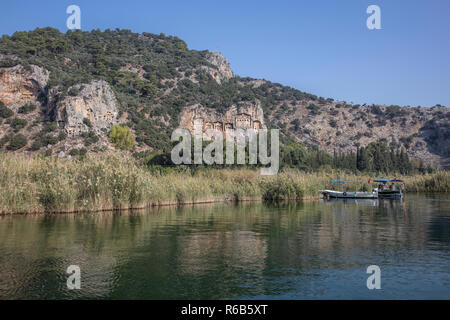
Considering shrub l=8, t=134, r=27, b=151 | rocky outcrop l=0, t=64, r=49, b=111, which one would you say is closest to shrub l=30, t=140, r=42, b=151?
shrub l=8, t=134, r=27, b=151

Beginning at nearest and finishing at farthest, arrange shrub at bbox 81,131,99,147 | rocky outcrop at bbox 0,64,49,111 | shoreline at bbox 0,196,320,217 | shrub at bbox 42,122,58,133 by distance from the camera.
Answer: shoreline at bbox 0,196,320,217
shrub at bbox 81,131,99,147
shrub at bbox 42,122,58,133
rocky outcrop at bbox 0,64,49,111

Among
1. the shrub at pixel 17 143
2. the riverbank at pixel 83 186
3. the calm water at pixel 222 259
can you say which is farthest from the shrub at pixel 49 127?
the calm water at pixel 222 259

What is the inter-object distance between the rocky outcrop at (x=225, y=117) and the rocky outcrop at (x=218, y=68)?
1007 inches

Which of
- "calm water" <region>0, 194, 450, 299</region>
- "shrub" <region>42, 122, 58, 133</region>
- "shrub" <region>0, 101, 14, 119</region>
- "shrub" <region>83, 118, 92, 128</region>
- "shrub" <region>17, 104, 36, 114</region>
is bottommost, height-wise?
"calm water" <region>0, 194, 450, 299</region>

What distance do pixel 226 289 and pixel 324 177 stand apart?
32.8 m

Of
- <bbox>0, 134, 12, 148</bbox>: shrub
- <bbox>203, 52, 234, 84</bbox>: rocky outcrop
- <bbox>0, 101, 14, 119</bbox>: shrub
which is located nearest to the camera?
<bbox>0, 134, 12, 148</bbox>: shrub

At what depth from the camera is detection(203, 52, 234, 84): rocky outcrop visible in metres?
119

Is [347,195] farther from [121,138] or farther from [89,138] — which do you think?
[89,138]

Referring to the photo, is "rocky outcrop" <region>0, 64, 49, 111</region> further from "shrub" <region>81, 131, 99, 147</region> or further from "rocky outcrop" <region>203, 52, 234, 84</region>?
"rocky outcrop" <region>203, 52, 234, 84</region>

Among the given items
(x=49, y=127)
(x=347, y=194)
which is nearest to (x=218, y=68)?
(x=49, y=127)

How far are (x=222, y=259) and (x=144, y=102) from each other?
83111 mm

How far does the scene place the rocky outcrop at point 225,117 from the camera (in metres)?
88.6

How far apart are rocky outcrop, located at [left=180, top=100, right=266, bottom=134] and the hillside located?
40cm

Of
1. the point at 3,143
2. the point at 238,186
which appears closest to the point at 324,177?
the point at 238,186
